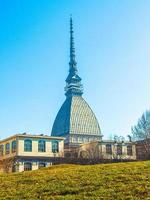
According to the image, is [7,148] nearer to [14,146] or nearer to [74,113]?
[14,146]

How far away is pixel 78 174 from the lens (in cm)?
2223

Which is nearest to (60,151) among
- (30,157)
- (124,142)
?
(30,157)

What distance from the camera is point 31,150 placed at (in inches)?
3226

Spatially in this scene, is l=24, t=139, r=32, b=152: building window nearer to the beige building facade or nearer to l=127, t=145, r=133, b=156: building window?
the beige building facade

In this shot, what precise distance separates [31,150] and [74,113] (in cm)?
9357

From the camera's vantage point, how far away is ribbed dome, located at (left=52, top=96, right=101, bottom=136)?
169 metres

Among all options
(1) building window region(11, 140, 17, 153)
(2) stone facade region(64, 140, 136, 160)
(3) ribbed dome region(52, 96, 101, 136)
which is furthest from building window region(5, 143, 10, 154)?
(3) ribbed dome region(52, 96, 101, 136)

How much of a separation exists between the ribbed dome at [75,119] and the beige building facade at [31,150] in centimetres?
8010

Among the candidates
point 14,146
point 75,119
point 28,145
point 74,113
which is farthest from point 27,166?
point 74,113

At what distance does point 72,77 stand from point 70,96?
875 cm

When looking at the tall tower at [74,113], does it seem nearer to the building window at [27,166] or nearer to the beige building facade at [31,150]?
the beige building facade at [31,150]

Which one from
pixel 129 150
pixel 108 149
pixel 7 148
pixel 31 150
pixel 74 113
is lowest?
pixel 31 150

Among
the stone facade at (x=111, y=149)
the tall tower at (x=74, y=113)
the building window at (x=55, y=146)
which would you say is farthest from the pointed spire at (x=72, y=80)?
the building window at (x=55, y=146)

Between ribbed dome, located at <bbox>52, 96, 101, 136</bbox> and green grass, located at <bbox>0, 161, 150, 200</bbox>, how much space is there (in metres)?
142
